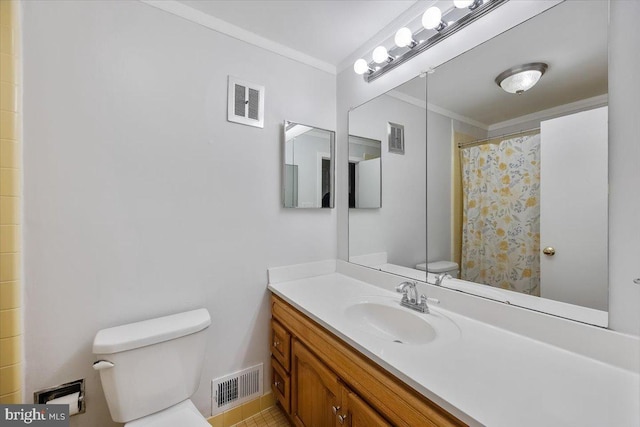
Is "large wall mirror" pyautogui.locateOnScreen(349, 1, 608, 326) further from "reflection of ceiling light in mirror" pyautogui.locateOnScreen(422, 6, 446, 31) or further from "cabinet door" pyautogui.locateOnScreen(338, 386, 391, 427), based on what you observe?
"cabinet door" pyautogui.locateOnScreen(338, 386, 391, 427)

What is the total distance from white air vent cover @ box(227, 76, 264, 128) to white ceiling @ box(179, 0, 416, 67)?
332mm

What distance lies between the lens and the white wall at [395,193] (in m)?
1.41

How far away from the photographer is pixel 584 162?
0.89 meters

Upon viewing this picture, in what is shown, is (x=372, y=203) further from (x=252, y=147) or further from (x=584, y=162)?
(x=584, y=162)

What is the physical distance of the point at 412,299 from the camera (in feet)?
4.14

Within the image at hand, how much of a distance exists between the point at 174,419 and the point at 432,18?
213cm

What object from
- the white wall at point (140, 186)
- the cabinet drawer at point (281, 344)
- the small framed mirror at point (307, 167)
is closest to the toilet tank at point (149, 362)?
the white wall at point (140, 186)

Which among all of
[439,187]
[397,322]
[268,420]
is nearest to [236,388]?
[268,420]

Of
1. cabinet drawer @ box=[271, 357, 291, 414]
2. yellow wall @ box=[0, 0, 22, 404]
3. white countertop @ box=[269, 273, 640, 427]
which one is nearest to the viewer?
white countertop @ box=[269, 273, 640, 427]

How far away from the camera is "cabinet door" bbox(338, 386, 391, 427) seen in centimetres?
83

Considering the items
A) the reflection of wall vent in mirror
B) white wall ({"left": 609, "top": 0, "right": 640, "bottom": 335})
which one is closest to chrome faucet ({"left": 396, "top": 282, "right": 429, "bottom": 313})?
white wall ({"left": 609, "top": 0, "right": 640, "bottom": 335})

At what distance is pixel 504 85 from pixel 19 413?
2.35 metres

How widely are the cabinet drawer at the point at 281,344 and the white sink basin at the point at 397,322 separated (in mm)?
426

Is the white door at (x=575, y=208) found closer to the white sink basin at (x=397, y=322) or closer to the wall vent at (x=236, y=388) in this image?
the white sink basin at (x=397, y=322)
